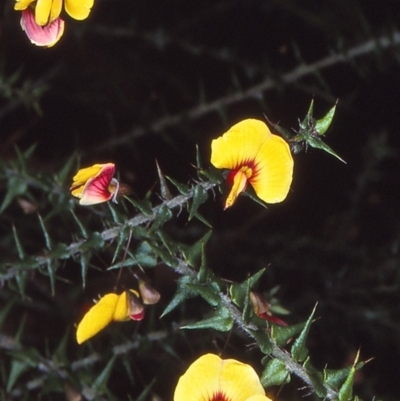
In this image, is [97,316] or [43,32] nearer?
[97,316]

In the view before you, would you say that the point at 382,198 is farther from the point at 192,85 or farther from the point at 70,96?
the point at 70,96

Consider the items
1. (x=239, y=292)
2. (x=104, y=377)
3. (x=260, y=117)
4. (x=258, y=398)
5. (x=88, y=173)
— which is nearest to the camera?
(x=258, y=398)

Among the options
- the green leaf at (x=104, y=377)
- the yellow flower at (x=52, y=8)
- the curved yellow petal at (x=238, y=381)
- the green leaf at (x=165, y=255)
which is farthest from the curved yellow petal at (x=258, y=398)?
the yellow flower at (x=52, y=8)

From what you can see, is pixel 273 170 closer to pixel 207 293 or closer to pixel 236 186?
pixel 236 186

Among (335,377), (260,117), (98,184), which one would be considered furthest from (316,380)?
(260,117)

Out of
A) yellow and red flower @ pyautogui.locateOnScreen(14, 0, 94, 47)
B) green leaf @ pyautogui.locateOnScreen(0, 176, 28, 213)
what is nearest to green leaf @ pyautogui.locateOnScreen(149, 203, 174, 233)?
yellow and red flower @ pyautogui.locateOnScreen(14, 0, 94, 47)

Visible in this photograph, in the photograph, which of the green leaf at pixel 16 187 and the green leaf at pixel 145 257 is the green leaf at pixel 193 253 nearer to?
the green leaf at pixel 145 257

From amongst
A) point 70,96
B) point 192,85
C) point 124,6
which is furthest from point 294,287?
point 124,6
